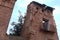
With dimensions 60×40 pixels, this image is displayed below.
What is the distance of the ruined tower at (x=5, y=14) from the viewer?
1367 centimetres

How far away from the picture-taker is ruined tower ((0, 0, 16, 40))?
44.8 ft

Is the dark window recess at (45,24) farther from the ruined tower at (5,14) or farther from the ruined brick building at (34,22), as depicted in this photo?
the ruined tower at (5,14)

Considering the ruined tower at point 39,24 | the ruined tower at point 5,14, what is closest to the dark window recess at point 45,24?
the ruined tower at point 39,24

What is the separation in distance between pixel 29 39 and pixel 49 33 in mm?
2777

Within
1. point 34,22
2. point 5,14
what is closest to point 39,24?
point 34,22

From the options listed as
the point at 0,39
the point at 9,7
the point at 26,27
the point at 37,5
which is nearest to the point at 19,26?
the point at 26,27

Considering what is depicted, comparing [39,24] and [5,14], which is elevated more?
[5,14]

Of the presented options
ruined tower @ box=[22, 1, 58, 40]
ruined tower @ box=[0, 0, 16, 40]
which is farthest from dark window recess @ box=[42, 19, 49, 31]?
ruined tower @ box=[0, 0, 16, 40]

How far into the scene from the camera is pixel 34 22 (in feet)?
54.6

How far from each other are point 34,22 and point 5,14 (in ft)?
12.7

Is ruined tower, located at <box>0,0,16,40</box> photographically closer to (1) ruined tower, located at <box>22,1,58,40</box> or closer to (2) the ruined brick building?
(2) the ruined brick building

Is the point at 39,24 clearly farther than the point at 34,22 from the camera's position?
Yes

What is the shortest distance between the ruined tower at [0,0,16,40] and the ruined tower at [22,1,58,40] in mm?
2968

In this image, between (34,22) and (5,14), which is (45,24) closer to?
(34,22)
